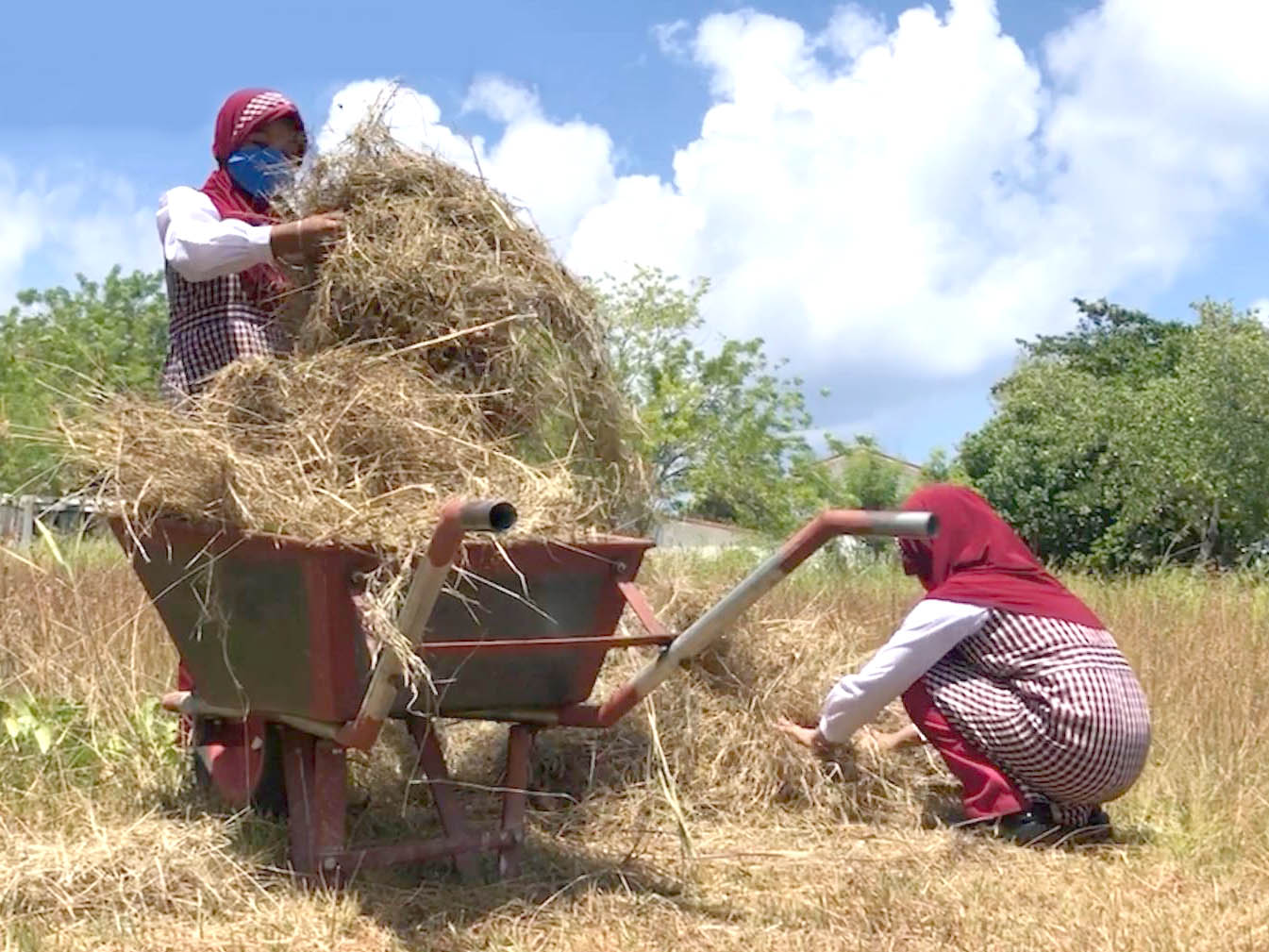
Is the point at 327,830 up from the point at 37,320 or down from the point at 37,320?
down

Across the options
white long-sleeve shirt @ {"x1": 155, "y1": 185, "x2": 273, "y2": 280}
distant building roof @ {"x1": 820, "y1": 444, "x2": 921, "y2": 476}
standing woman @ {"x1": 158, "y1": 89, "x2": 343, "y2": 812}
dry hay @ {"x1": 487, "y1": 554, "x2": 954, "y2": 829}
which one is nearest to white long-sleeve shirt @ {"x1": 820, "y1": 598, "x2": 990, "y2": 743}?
dry hay @ {"x1": 487, "y1": 554, "x2": 954, "y2": 829}

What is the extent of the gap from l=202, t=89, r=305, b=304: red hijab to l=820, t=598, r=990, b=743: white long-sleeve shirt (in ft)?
6.68

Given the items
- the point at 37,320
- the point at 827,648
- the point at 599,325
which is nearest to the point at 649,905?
the point at 599,325

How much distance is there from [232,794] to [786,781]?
1723mm

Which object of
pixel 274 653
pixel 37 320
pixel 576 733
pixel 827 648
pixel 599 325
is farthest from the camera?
pixel 37 320

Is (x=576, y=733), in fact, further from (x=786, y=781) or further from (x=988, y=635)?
(x=988, y=635)

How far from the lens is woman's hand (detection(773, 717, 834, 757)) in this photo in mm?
4527

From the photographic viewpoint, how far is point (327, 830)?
3428 mm

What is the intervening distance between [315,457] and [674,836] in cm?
167

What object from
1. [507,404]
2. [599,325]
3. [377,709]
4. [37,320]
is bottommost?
[377,709]

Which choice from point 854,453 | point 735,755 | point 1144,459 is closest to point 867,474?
point 854,453

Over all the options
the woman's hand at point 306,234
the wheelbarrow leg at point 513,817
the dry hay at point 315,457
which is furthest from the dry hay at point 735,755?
the woman's hand at point 306,234

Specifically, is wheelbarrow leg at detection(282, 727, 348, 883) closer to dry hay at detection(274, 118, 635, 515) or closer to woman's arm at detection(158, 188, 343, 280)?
dry hay at detection(274, 118, 635, 515)

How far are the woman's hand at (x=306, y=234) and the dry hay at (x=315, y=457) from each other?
336mm
